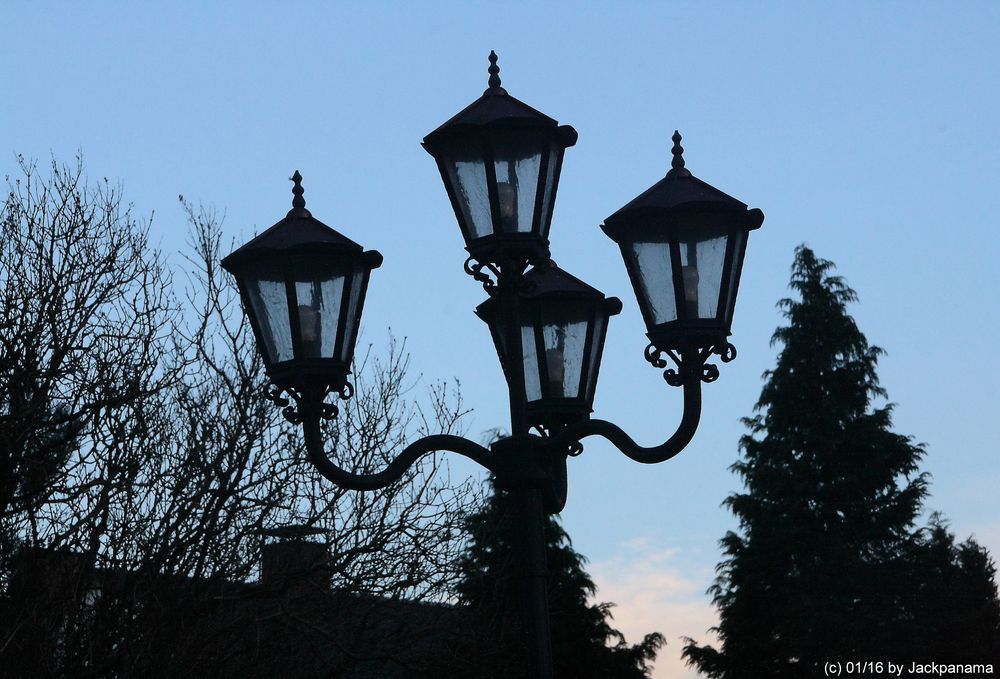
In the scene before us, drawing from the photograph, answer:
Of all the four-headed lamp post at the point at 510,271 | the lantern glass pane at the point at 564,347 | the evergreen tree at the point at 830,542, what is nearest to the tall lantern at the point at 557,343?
the lantern glass pane at the point at 564,347

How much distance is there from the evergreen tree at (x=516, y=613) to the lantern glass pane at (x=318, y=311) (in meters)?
1.32

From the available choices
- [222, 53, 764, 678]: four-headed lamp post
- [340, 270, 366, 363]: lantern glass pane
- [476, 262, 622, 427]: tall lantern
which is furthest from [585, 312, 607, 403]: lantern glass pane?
[340, 270, 366, 363]: lantern glass pane

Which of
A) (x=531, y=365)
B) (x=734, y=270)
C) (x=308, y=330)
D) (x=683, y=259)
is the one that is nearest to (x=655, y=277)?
(x=683, y=259)

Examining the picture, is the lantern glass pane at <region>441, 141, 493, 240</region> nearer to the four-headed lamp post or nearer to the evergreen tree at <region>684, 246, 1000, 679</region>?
the four-headed lamp post

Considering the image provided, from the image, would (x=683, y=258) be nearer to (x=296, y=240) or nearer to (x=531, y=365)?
(x=531, y=365)

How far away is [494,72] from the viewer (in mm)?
5242

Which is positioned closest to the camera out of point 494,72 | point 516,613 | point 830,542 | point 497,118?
point 497,118

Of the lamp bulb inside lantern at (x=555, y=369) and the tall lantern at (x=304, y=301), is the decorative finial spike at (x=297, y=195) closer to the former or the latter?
the tall lantern at (x=304, y=301)

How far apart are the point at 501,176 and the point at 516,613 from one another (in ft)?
59.1

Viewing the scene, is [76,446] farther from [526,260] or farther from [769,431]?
[769,431]

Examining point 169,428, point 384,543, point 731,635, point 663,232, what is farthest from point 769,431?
point 663,232

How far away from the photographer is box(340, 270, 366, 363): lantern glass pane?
16.3 feet

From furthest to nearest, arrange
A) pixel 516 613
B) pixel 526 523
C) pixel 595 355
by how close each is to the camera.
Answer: pixel 516 613, pixel 595 355, pixel 526 523

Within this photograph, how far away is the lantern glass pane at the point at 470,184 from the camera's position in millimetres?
4875
